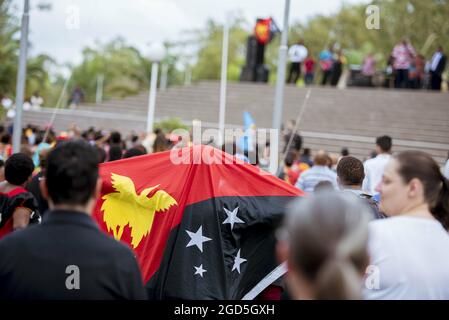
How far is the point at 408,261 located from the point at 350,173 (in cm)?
258

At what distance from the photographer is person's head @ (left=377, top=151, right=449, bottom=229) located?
3.35 meters

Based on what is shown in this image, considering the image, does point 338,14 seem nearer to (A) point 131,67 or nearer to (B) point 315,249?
(A) point 131,67

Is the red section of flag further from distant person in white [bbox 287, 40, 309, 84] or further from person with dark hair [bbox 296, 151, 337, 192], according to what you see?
distant person in white [bbox 287, 40, 309, 84]

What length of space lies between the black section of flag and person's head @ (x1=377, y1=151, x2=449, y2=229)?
2327mm

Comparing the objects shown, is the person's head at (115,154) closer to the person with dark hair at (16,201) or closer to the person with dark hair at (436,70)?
the person with dark hair at (16,201)

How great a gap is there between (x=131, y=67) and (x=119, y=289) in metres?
48.0

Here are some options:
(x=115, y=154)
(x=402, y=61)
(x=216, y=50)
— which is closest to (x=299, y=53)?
(x=402, y=61)

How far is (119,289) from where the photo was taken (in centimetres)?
288

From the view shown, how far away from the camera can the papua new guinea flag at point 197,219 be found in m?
5.47

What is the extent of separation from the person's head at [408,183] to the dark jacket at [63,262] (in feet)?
4.41

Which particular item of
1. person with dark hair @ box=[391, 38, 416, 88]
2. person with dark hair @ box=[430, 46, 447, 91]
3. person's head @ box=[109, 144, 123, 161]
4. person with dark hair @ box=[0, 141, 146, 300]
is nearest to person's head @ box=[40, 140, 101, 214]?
person with dark hair @ box=[0, 141, 146, 300]

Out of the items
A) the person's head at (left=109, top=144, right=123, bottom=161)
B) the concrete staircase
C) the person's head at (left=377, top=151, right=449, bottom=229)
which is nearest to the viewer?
the person's head at (left=377, top=151, right=449, bottom=229)

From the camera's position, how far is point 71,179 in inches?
115

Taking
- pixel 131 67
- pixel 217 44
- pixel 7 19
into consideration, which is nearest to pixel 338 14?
pixel 217 44
